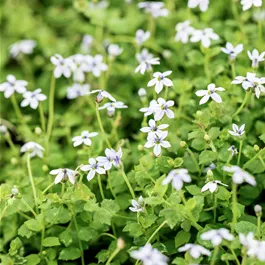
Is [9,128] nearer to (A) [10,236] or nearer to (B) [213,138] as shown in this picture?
(A) [10,236]

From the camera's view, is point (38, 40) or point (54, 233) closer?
point (54, 233)

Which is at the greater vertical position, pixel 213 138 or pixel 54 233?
pixel 213 138

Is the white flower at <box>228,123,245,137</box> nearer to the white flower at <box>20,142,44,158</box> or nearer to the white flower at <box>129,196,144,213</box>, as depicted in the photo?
the white flower at <box>129,196,144,213</box>

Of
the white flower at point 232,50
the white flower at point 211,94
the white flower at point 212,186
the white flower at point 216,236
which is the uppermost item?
the white flower at point 232,50

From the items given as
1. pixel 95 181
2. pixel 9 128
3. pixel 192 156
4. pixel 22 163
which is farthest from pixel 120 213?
pixel 9 128

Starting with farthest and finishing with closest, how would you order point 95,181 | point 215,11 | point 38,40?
point 38,40 < point 215,11 < point 95,181

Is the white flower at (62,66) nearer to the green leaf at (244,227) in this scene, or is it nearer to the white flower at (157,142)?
the white flower at (157,142)

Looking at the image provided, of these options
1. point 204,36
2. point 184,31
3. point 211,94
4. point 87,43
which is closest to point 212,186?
point 211,94

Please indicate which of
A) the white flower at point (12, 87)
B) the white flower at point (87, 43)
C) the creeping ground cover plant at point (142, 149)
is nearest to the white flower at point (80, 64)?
the creeping ground cover plant at point (142, 149)
